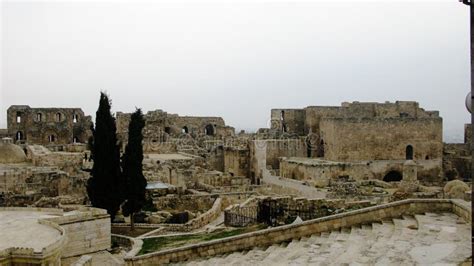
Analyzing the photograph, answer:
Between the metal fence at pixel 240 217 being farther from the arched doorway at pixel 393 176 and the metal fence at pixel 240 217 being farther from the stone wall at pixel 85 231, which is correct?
the arched doorway at pixel 393 176

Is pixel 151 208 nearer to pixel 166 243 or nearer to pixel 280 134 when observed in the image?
pixel 166 243

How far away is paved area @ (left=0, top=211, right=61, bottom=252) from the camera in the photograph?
9.41 m

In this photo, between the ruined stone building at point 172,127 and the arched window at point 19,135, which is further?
the arched window at point 19,135

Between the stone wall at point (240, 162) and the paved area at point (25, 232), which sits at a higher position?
the stone wall at point (240, 162)

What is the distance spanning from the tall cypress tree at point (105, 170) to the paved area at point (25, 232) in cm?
237

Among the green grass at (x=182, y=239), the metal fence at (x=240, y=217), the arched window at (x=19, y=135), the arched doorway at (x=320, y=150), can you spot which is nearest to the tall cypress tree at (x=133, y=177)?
the green grass at (x=182, y=239)

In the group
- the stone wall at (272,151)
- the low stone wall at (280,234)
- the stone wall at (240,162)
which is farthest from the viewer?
the stone wall at (240,162)

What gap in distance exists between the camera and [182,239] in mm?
13273

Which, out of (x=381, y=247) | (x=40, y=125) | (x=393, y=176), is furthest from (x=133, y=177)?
(x=40, y=125)

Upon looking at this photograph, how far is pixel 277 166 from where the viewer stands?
27.5 meters

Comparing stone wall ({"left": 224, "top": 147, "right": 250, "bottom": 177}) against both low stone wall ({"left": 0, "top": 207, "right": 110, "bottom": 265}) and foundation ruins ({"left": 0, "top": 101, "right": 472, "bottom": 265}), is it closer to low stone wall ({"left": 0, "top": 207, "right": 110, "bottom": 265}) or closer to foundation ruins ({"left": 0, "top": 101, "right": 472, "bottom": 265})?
foundation ruins ({"left": 0, "top": 101, "right": 472, "bottom": 265})

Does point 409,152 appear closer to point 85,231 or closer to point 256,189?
point 256,189

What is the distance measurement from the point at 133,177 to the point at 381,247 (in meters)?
9.09

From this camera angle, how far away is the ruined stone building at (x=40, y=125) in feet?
117
